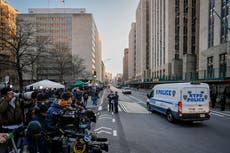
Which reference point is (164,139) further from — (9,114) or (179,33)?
(179,33)

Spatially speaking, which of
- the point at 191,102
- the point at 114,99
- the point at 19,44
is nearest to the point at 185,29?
the point at 114,99

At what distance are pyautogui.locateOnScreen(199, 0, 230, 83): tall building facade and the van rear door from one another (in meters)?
13.8

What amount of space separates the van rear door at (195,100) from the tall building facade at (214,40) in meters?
13.8

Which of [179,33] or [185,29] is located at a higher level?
[185,29]

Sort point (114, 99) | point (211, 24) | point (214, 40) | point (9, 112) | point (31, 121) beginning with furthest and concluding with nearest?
point (211, 24) → point (214, 40) → point (114, 99) → point (9, 112) → point (31, 121)

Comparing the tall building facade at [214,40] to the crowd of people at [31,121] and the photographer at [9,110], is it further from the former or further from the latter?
the photographer at [9,110]

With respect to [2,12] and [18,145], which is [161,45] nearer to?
[2,12]

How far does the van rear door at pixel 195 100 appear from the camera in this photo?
26.4ft

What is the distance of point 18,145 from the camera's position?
A: 4.26 m

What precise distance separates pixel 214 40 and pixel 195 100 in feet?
77.9

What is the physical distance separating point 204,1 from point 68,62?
33004mm

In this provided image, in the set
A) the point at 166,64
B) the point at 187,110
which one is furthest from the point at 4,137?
the point at 166,64

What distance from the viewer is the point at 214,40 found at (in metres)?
26.1

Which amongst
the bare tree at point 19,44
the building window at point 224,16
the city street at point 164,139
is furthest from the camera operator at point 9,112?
the building window at point 224,16
